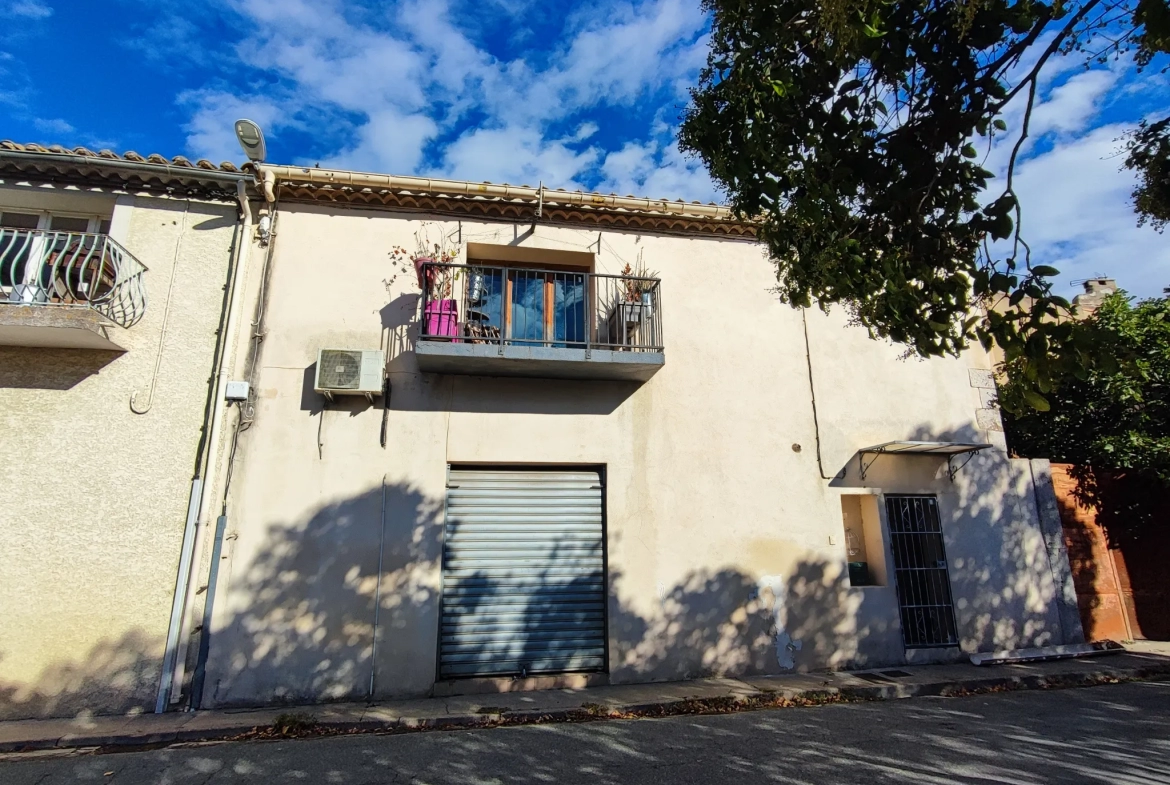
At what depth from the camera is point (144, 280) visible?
7027mm

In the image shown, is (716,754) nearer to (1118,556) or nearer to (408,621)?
(408,621)

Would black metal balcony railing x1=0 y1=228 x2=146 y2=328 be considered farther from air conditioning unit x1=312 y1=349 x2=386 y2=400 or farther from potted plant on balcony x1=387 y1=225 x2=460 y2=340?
potted plant on balcony x1=387 y1=225 x2=460 y2=340

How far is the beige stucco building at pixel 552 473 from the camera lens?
21.4 ft

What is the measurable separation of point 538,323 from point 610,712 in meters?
4.77

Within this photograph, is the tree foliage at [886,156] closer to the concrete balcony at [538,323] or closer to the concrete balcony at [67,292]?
the concrete balcony at [538,323]

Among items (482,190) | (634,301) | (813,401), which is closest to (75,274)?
(482,190)

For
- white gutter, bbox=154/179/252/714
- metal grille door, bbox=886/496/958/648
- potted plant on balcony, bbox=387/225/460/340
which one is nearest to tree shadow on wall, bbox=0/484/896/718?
white gutter, bbox=154/179/252/714

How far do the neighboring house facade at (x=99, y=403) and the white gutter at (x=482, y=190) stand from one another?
2.30 ft

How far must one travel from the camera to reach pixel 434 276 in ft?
24.4

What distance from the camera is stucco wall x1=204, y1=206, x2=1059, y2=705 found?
21.4 feet

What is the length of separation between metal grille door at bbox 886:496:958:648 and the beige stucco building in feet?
0.11

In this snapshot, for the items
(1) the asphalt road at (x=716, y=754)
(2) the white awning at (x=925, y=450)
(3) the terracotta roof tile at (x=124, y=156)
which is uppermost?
(3) the terracotta roof tile at (x=124, y=156)

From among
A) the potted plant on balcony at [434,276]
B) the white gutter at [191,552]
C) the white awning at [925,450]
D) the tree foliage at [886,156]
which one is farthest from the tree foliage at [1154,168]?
the white gutter at [191,552]

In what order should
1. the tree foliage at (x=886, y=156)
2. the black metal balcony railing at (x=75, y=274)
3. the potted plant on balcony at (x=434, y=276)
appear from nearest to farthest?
the tree foliage at (x=886, y=156) < the black metal balcony railing at (x=75, y=274) < the potted plant on balcony at (x=434, y=276)
